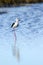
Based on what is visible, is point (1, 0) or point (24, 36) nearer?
point (24, 36)

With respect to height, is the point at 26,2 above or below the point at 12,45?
below

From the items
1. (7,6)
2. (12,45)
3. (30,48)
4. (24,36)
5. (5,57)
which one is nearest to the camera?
(5,57)

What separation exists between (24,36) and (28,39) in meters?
0.73

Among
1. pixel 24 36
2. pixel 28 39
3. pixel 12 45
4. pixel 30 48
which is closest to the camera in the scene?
pixel 30 48

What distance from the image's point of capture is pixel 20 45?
30.1 ft

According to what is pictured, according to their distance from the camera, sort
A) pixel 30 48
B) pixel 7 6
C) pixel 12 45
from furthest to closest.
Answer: pixel 7 6
pixel 12 45
pixel 30 48

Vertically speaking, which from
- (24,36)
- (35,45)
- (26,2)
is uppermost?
(35,45)

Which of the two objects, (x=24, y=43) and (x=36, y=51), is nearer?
(x=36, y=51)

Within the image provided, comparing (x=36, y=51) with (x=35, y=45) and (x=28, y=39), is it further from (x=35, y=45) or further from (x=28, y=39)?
(x=28, y=39)

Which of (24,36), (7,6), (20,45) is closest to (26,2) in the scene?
(7,6)

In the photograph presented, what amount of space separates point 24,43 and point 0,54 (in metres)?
1.30

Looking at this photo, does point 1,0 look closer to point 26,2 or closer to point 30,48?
point 26,2

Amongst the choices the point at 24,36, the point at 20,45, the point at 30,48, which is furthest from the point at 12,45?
the point at 24,36

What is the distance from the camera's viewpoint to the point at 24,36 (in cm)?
1084
